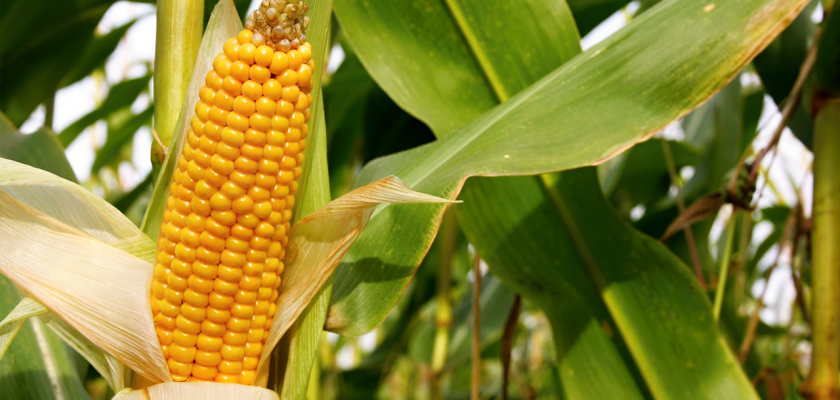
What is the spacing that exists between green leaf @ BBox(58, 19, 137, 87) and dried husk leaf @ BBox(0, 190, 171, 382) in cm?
89

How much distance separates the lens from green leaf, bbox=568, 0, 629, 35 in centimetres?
94

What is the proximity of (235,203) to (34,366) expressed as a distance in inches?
17.0

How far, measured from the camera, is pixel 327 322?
0.58 meters

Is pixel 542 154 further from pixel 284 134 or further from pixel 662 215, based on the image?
pixel 662 215

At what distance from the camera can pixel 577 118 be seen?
0.55m

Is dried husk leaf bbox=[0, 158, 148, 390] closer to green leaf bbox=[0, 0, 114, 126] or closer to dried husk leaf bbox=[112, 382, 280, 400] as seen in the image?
dried husk leaf bbox=[112, 382, 280, 400]

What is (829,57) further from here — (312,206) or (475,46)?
(312,206)

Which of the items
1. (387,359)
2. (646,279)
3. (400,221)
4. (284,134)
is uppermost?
(284,134)

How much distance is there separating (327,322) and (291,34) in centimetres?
29

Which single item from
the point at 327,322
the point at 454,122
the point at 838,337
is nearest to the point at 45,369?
the point at 327,322

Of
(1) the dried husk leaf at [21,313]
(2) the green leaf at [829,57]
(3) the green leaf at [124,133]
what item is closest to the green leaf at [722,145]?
(2) the green leaf at [829,57]

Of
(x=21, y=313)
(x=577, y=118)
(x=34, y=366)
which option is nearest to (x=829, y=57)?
(x=577, y=118)

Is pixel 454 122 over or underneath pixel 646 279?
over

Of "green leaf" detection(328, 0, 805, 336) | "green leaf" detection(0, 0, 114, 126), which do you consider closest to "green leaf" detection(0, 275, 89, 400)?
"green leaf" detection(328, 0, 805, 336)
